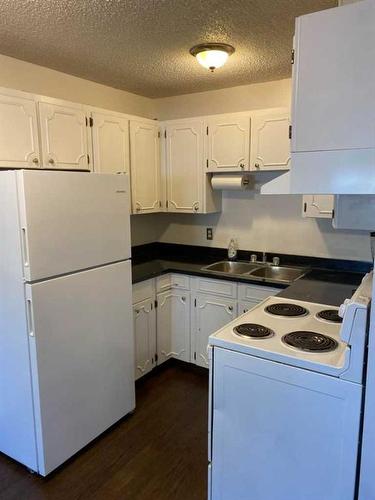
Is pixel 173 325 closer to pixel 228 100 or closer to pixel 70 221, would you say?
pixel 70 221

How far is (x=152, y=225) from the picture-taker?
3.85 m

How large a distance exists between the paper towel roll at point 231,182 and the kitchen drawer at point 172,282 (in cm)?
83

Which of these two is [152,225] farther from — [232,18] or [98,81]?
[232,18]

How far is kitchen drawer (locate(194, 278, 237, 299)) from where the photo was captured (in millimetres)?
2864

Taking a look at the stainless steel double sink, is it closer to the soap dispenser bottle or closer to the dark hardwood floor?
the soap dispenser bottle

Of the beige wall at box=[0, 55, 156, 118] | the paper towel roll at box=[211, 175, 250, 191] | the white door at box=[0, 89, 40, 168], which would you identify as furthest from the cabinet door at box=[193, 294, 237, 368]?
→ the beige wall at box=[0, 55, 156, 118]

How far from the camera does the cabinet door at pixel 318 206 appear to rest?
2609 mm

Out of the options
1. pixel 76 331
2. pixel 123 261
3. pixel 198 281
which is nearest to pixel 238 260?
pixel 198 281

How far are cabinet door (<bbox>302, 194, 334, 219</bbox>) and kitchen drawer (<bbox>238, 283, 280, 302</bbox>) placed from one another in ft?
2.03

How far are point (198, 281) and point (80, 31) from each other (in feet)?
6.26

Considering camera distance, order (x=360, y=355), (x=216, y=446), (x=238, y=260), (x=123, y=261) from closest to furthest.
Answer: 1. (x=360, y=355)
2. (x=216, y=446)
3. (x=123, y=261)
4. (x=238, y=260)

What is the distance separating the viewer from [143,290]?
2.90m

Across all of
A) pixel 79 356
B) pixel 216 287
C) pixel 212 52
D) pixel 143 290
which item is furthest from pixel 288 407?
pixel 212 52

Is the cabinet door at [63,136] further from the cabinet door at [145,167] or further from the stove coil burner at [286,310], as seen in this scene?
the stove coil burner at [286,310]
